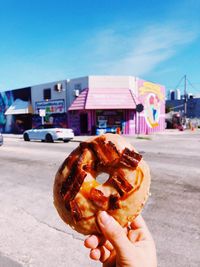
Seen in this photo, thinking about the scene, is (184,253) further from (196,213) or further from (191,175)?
(191,175)

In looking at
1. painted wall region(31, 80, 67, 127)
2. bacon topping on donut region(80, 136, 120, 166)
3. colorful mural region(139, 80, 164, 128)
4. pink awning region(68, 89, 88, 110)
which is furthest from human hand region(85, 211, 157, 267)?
colorful mural region(139, 80, 164, 128)

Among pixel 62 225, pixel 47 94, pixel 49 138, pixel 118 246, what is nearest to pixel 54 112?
pixel 47 94

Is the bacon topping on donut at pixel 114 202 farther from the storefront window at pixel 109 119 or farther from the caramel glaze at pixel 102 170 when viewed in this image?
the storefront window at pixel 109 119

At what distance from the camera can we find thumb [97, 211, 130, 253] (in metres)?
1.70

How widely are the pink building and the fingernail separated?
77.5ft

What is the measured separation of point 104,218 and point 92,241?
0.25m

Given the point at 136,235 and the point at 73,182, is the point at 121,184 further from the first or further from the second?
the point at 136,235

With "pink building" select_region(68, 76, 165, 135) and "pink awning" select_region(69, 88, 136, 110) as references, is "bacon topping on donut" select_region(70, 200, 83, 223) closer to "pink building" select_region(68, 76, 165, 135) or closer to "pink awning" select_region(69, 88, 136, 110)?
"pink building" select_region(68, 76, 165, 135)

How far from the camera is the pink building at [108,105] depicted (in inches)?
1045

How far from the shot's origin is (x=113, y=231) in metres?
1.74

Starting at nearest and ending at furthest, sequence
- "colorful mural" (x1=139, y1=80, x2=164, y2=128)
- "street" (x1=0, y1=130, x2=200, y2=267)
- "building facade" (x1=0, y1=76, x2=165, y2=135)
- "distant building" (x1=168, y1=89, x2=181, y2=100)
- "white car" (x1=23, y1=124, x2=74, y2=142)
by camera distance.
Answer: "street" (x1=0, y1=130, x2=200, y2=267)
"white car" (x1=23, y1=124, x2=74, y2=142)
"building facade" (x1=0, y1=76, x2=165, y2=135)
"colorful mural" (x1=139, y1=80, x2=164, y2=128)
"distant building" (x1=168, y1=89, x2=181, y2=100)

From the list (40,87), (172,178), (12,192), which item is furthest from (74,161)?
(40,87)

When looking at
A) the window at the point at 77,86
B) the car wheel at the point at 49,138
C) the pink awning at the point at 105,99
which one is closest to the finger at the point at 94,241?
the car wheel at the point at 49,138

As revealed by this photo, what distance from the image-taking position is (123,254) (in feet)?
5.97
